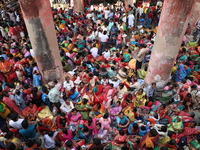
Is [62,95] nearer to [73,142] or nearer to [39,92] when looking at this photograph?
[39,92]

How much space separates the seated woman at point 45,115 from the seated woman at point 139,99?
2.43m

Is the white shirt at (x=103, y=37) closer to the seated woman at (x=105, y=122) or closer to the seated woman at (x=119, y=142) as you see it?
the seated woman at (x=105, y=122)

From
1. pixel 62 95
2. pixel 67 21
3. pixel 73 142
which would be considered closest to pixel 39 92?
pixel 62 95

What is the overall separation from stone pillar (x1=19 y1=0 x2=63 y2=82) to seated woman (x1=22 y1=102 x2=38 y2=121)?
136 centimetres

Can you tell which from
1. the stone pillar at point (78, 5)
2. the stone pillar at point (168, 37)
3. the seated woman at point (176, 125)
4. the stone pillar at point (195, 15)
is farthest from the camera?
the stone pillar at point (78, 5)

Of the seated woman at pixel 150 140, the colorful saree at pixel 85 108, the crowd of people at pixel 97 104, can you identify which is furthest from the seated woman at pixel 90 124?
the seated woman at pixel 150 140

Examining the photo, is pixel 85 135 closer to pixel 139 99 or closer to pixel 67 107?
pixel 67 107

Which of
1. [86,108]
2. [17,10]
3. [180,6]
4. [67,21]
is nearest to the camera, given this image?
[180,6]

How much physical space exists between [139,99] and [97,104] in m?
1.27

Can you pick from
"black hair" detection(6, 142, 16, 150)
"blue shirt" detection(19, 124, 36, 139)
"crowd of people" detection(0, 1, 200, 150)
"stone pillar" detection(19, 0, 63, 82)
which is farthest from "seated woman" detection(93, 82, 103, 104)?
"black hair" detection(6, 142, 16, 150)

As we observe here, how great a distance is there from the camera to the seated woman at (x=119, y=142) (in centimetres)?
426

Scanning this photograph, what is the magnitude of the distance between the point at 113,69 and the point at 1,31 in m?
6.72

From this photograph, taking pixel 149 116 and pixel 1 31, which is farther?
pixel 1 31

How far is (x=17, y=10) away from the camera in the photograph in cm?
1207
